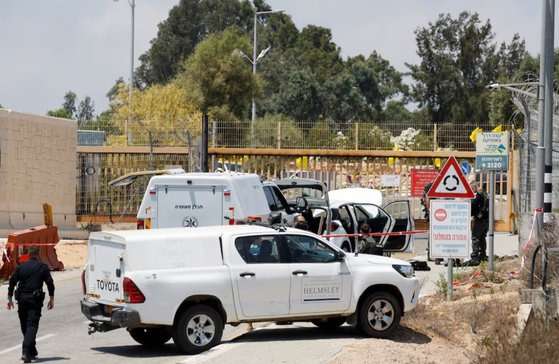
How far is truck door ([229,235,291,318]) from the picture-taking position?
15.3 metres

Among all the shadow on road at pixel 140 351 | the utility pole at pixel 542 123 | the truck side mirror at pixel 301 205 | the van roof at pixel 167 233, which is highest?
the utility pole at pixel 542 123

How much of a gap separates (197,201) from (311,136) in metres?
19.9

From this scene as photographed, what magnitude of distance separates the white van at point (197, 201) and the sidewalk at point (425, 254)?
339cm

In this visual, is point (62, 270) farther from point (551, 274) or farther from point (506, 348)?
point (506, 348)

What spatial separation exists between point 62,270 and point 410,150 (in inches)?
694

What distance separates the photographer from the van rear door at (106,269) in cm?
1500

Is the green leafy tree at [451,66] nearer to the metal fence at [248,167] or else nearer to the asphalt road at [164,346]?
the metal fence at [248,167]

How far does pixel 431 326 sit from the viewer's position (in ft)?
55.3

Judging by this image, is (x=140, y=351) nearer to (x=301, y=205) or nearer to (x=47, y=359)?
(x=47, y=359)

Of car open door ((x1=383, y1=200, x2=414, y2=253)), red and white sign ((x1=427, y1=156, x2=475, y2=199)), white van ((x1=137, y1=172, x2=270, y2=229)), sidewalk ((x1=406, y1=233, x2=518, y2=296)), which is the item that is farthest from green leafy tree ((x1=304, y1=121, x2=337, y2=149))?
red and white sign ((x1=427, y1=156, x2=475, y2=199))

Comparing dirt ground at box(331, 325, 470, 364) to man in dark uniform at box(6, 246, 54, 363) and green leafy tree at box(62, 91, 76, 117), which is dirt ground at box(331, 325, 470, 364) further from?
green leafy tree at box(62, 91, 76, 117)

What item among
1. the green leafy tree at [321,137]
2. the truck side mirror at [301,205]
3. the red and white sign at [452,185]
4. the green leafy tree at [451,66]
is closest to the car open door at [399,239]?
the truck side mirror at [301,205]

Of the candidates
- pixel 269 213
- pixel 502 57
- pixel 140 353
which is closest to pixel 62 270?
pixel 269 213

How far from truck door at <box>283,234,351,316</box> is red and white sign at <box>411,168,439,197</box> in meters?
22.8
